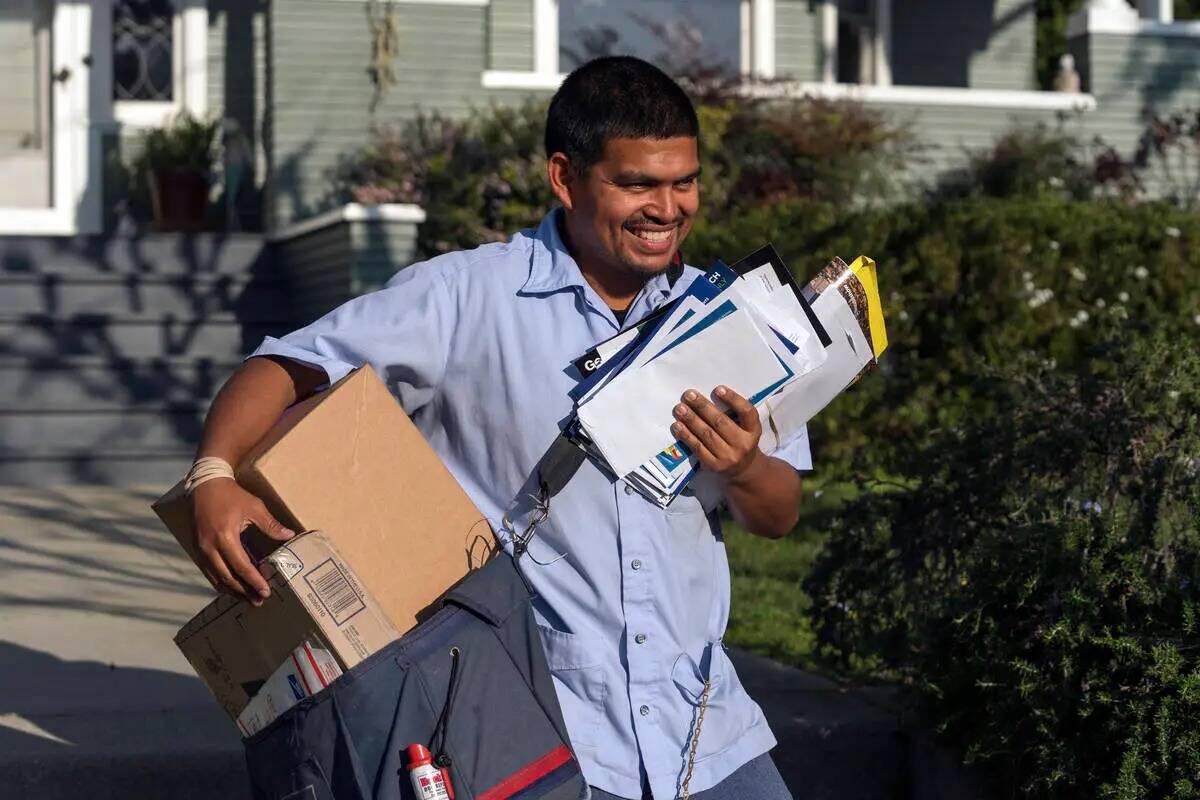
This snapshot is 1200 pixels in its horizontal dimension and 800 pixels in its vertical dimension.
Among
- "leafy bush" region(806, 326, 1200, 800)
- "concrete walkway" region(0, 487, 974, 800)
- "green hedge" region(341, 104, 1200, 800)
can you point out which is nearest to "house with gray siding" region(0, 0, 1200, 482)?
"concrete walkway" region(0, 487, 974, 800)

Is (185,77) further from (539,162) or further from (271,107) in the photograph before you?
(539,162)

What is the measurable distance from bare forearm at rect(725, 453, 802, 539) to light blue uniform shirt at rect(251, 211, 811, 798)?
0.07 meters

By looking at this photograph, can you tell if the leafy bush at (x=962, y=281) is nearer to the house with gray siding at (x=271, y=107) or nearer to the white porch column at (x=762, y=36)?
the house with gray siding at (x=271, y=107)

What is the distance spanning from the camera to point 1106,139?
1334 centimetres

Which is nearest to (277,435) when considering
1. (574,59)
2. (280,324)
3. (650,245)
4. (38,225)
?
(650,245)

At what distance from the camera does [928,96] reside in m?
12.9

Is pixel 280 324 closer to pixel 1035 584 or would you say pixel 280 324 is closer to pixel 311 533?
pixel 1035 584

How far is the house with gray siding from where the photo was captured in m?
9.99

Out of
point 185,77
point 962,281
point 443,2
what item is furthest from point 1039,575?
point 185,77

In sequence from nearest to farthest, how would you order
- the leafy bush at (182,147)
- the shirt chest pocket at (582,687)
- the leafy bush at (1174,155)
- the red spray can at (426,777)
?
the red spray can at (426,777)
the shirt chest pocket at (582,687)
the leafy bush at (182,147)
the leafy bush at (1174,155)

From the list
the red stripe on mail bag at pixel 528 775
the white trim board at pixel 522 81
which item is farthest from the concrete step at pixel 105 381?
the red stripe on mail bag at pixel 528 775

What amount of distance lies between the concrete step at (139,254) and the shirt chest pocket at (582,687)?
29.4 ft

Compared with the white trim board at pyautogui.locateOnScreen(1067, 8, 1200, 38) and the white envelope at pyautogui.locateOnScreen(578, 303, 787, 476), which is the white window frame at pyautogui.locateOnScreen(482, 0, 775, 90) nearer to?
the white trim board at pyautogui.locateOnScreen(1067, 8, 1200, 38)

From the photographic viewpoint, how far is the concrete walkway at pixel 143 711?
4.38 metres
